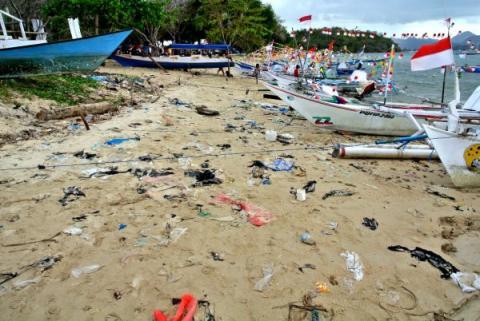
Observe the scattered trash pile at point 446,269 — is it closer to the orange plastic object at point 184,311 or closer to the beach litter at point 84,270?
the orange plastic object at point 184,311

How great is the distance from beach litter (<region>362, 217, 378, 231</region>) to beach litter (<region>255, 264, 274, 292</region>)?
1.58m

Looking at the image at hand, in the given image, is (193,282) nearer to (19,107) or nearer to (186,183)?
(186,183)

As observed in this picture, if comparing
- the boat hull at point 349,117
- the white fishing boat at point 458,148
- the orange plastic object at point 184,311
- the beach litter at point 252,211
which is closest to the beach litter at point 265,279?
the orange plastic object at point 184,311

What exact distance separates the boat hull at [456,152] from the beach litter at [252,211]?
3.28 m

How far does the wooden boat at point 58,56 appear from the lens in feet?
28.8

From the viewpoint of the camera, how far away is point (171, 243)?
3.46m

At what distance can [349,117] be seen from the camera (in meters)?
8.38

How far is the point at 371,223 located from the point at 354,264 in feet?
3.30

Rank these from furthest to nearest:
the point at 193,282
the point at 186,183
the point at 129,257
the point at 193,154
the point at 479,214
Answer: the point at 193,154 → the point at 186,183 → the point at 479,214 → the point at 129,257 → the point at 193,282

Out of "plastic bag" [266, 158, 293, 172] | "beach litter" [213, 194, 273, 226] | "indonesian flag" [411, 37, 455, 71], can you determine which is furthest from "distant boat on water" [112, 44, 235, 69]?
"beach litter" [213, 194, 273, 226]

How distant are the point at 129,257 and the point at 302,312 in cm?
176

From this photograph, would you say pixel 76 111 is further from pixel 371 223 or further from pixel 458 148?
pixel 458 148

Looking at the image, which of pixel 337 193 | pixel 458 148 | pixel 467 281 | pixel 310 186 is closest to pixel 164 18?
pixel 310 186

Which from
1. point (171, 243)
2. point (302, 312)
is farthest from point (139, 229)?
point (302, 312)
